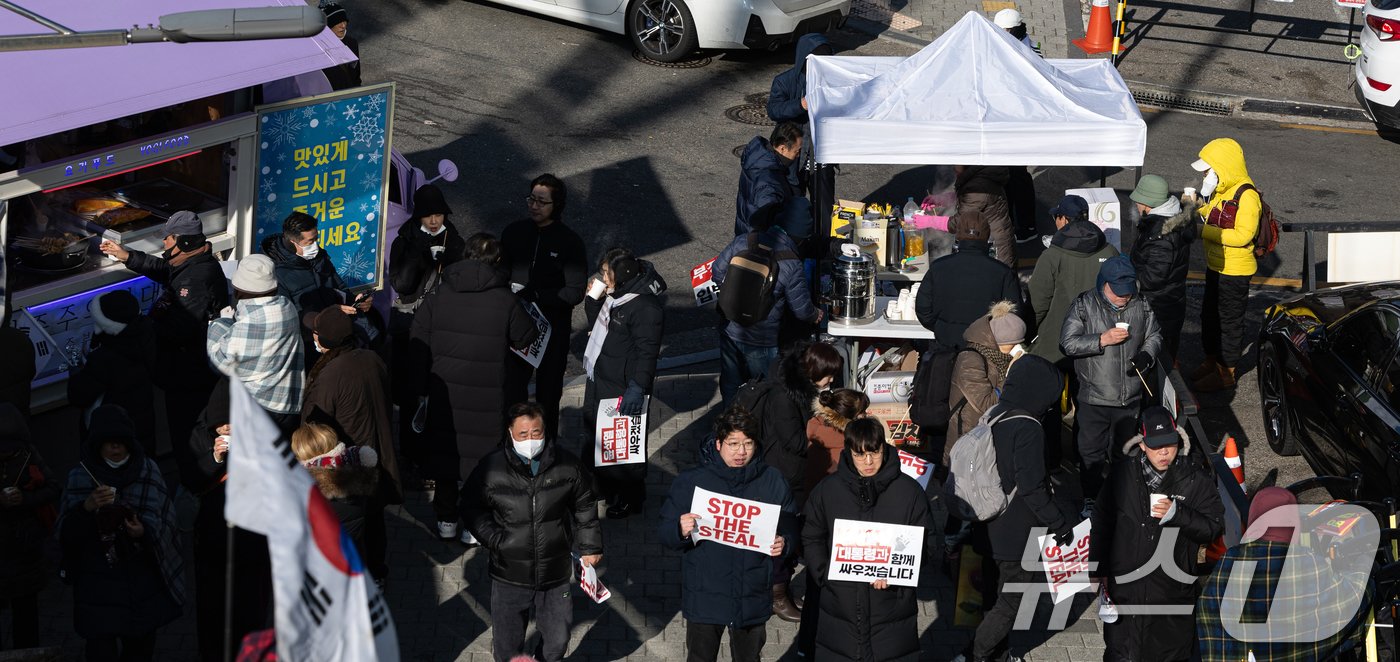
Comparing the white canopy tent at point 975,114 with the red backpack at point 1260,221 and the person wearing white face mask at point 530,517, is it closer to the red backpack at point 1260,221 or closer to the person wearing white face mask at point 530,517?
the red backpack at point 1260,221

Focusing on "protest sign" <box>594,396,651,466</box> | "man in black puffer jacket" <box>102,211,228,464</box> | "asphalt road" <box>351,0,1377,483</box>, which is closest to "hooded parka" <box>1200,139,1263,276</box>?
"asphalt road" <box>351,0,1377,483</box>

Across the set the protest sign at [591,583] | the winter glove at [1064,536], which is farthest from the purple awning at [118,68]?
the winter glove at [1064,536]

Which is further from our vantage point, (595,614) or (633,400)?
(633,400)

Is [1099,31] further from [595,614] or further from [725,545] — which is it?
[725,545]

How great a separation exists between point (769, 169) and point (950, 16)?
926 centimetres

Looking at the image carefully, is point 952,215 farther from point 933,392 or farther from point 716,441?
point 716,441

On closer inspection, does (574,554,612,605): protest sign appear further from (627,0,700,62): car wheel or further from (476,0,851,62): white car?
(627,0,700,62): car wheel

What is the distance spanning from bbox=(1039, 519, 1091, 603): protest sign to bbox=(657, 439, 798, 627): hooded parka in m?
1.33

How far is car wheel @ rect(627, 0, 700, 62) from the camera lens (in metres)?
17.4

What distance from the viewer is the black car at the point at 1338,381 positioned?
912cm

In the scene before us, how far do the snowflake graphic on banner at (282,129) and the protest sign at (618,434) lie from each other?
2794mm

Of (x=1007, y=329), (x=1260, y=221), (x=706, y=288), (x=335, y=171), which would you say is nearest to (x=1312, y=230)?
(x=1260, y=221)

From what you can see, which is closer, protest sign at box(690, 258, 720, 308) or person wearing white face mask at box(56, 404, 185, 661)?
person wearing white face mask at box(56, 404, 185, 661)

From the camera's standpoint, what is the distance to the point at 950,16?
1964 centimetres
